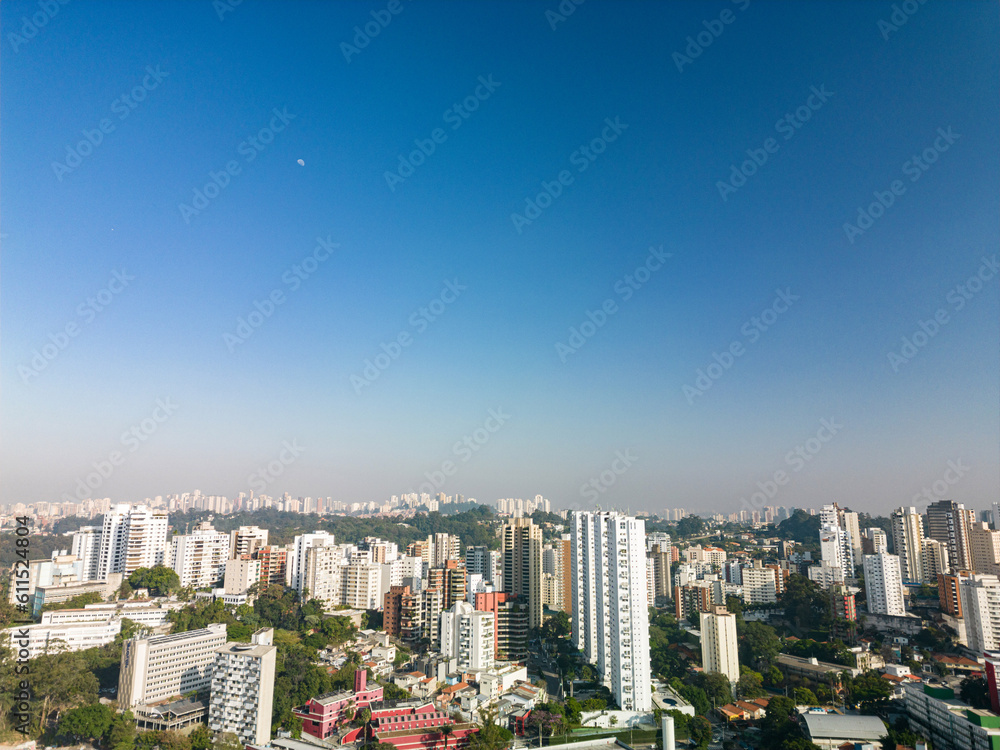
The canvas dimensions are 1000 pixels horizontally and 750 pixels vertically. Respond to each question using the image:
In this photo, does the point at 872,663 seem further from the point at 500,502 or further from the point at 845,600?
the point at 500,502


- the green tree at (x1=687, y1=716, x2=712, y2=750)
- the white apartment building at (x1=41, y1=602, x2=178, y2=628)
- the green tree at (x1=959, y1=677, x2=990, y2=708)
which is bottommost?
the green tree at (x1=687, y1=716, x2=712, y2=750)

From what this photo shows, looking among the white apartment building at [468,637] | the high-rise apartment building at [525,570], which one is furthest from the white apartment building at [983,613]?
the white apartment building at [468,637]

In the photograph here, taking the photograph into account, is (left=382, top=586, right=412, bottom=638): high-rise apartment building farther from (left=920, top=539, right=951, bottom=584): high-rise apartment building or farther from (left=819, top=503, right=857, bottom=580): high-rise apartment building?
(left=920, top=539, right=951, bottom=584): high-rise apartment building

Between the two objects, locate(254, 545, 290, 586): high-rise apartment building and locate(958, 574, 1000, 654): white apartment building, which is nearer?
locate(958, 574, 1000, 654): white apartment building

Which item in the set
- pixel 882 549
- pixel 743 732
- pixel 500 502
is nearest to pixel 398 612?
pixel 743 732

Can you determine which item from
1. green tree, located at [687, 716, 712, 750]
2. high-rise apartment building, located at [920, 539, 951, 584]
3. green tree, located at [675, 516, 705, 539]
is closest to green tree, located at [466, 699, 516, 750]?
green tree, located at [687, 716, 712, 750]
